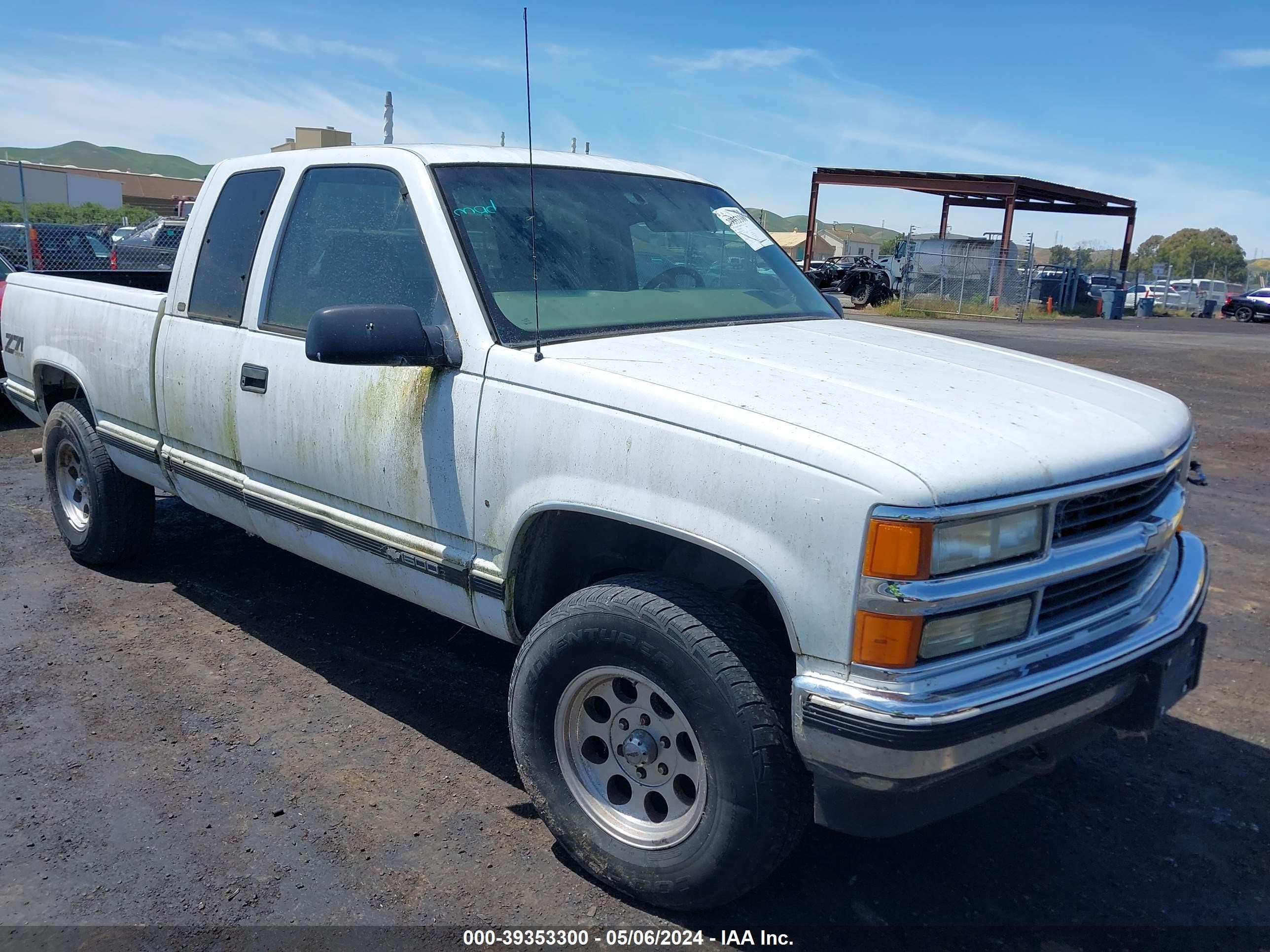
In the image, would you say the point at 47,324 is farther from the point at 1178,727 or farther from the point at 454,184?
the point at 1178,727

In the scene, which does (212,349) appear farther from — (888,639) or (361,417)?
(888,639)

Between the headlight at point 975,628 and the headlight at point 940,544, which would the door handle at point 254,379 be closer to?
the headlight at point 940,544

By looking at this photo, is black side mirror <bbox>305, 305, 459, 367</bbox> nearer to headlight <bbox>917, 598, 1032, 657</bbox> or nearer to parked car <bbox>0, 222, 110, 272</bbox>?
headlight <bbox>917, 598, 1032, 657</bbox>

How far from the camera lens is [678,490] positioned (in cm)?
248

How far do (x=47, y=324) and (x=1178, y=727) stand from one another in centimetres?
550

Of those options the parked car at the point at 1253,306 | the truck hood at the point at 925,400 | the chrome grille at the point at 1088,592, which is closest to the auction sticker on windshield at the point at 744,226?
the truck hood at the point at 925,400

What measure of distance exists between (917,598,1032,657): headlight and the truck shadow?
899 millimetres

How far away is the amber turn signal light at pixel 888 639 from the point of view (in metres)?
2.17

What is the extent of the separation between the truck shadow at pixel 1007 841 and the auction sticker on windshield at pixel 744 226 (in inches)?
80.4

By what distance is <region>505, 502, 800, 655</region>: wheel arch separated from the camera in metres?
2.80

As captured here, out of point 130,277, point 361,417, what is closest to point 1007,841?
point 361,417

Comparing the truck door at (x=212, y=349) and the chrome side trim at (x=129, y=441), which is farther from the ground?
the truck door at (x=212, y=349)

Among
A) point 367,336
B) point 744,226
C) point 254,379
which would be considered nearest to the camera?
point 367,336

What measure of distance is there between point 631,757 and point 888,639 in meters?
0.88
